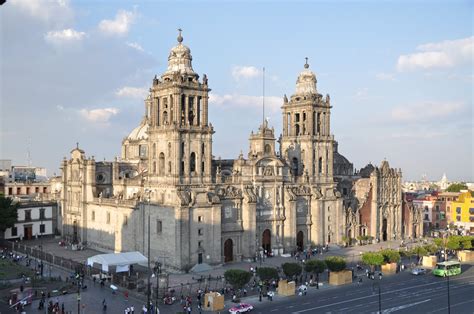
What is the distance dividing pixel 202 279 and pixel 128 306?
1232 cm

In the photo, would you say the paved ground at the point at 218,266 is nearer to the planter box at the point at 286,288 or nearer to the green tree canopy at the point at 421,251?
the green tree canopy at the point at 421,251

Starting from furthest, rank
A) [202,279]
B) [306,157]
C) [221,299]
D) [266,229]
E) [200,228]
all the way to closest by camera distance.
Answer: [306,157] < [266,229] < [200,228] < [202,279] < [221,299]

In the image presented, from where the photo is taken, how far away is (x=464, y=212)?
116438 mm

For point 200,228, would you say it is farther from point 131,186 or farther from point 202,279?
point 131,186

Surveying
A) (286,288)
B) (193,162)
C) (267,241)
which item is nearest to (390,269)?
(286,288)

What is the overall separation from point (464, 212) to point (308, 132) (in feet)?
152

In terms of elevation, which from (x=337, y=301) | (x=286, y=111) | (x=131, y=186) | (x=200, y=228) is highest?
(x=286, y=111)

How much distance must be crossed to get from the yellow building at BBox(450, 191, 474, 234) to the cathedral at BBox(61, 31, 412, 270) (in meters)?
22.5

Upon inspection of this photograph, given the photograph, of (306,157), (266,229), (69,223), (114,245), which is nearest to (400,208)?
(306,157)

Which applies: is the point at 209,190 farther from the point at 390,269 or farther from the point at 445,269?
the point at 445,269

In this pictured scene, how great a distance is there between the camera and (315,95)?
9369cm

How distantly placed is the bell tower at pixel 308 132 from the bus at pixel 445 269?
90.8 feet

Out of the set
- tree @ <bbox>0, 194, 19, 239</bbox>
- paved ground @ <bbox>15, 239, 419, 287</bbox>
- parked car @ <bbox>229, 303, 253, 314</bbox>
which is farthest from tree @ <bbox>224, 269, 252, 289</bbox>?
tree @ <bbox>0, 194, 19, 239</bbox>

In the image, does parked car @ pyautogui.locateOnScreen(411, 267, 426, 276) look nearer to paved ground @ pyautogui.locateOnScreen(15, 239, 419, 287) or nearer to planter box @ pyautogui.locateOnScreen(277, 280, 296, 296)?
paved ground @ pyautogui.locateOnScreen(15, 239, 419, 287)
